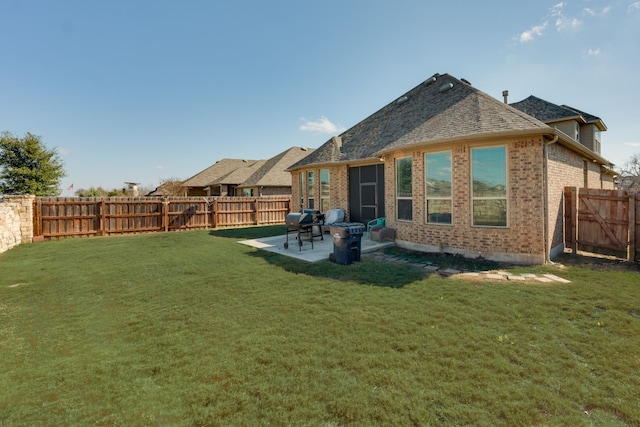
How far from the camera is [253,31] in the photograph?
13.1 meters

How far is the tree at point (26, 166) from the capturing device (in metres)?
25.3

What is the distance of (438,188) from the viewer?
8992mm

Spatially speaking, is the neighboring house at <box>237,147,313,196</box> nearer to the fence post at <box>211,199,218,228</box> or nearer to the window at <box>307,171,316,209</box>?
the fence post at <box>211,199,218,228</box>

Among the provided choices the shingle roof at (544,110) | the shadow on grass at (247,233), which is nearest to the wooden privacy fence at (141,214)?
the shadow on grass at (247,233)

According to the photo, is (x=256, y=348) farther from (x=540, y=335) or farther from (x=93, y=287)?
(x=93, y=287)

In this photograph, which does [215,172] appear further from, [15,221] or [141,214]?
[15,221]

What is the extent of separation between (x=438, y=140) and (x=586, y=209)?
5409 millimetres

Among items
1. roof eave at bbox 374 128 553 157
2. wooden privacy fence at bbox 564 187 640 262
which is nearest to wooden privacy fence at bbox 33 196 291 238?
roof eave at bbox 374 128 553 157

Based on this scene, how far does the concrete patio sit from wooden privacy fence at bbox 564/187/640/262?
5729mm

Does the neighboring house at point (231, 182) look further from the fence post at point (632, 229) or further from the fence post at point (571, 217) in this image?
the fence post at point (632, 229)

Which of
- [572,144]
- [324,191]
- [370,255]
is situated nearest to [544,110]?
[572,144]

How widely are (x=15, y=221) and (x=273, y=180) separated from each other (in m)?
19.6

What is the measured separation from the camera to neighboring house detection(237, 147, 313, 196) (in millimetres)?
29612

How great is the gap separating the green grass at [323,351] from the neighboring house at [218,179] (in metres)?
29.4
